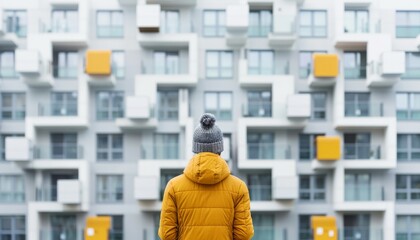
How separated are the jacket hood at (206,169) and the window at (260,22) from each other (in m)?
18.0

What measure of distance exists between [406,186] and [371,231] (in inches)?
88.6

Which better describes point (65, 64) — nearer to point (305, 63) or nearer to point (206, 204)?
point (305, 63)

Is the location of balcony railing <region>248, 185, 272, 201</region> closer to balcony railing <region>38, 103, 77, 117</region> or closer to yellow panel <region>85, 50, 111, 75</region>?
yellow panel <region>85, 50, 111, 75</region>

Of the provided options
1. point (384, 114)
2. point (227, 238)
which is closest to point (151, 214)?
point (384, 114)

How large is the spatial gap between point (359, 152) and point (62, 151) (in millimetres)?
11034

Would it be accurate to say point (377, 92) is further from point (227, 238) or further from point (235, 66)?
point (227, 238)

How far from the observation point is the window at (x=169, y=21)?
69.4 feet

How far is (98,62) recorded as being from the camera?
67.1ft

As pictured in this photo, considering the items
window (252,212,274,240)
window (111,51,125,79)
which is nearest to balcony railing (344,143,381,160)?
window (252,212,274,240)

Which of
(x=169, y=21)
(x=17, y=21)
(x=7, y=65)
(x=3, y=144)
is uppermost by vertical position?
(x=17, y=21)

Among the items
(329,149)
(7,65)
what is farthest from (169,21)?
(329,149)

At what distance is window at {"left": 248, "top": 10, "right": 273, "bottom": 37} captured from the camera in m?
21.5

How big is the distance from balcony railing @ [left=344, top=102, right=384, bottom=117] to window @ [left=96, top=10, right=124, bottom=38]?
Answer: 894cm

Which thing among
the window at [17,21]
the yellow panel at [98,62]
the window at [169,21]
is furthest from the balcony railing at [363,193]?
the window at [17,21]
